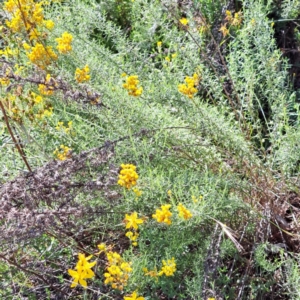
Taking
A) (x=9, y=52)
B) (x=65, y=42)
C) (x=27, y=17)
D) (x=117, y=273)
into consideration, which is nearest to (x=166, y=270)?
(x=117, y=273)

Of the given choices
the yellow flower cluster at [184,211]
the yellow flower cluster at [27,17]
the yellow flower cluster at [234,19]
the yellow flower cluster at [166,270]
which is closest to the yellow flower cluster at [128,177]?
the yellow flower cluster at [184,211]

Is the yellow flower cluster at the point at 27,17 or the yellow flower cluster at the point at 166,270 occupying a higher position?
the yellow flower cluster at the point at 27,17

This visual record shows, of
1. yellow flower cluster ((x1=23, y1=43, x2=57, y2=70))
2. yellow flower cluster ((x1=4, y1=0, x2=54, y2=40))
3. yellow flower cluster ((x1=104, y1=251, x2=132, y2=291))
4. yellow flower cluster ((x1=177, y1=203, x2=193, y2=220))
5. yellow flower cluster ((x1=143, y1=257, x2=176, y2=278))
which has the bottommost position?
yellow flower cluster ((x1=143, y1=257, x2=176, y2=278))

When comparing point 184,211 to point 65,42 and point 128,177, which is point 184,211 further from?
point 65,42

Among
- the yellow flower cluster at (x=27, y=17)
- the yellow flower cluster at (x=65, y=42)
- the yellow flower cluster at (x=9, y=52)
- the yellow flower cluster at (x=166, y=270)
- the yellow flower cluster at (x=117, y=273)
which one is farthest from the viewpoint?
the yellow flower cluster at (x=9, y=52)

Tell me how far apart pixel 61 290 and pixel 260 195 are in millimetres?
1244

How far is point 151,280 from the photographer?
7.59 feet

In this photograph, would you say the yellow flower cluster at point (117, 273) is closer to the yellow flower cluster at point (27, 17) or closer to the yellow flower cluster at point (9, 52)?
the yellow flower cluster at point (27, 17)

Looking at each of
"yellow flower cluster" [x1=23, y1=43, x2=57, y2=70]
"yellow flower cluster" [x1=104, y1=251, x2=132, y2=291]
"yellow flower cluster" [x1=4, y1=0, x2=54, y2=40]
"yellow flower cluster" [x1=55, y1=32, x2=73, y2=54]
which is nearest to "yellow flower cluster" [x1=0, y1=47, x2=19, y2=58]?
"yellow flower cluster" [x1=4, y1=0, x2=54, y2=40]

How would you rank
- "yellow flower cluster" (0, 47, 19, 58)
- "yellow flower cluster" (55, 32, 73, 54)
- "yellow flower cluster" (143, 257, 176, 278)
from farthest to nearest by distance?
"yellow flower cluster" (0, 47, 19, 58)
"yellow flower cluster" (55, 32, 73, 54)
"yellow flower cluster" (143, 257, 176, 278)

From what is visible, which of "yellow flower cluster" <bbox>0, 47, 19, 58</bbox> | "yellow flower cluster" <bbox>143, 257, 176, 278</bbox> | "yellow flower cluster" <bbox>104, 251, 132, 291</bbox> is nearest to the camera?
"yellow flower cluster" <bbox>104, 251, 132, 291</bbox>

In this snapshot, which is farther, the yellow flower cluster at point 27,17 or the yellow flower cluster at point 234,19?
the yellow flower cluster at point 234,19

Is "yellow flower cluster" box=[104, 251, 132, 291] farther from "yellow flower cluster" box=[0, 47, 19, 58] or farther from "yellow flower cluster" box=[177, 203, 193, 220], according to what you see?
"yellow flower cluster" box=[0, 47, 19, 58]

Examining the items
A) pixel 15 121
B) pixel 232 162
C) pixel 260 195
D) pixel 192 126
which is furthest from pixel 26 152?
pixel 260 195
